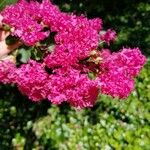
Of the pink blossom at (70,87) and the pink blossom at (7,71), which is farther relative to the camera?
the pink blossom at (7,71)

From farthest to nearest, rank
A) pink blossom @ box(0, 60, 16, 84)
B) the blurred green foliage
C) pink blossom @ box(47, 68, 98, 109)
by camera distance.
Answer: the blurred green foliage
pink blossom @ box(0, 60, 16, 84)
pink blossom @ box(47, 68, 98, 109)

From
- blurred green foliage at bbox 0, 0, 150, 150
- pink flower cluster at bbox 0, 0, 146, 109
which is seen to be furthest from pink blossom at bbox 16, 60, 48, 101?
blurred green foliage at bbox 0, 0, 150, 150

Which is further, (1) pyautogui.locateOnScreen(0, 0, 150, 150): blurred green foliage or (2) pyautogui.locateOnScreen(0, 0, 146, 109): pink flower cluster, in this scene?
(1) pyautogui.locateOnScreen(0, 0, 150, 150): blurred green foliage

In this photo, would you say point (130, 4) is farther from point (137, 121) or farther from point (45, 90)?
point (45, 90)

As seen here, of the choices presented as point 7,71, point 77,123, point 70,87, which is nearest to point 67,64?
point 70,87

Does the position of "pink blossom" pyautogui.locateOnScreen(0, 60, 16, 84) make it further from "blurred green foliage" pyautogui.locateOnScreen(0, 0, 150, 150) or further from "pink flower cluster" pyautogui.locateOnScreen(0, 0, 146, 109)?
"blurred green foliage" pyautogui.locateOnScreen(0, 0, 150, 150)

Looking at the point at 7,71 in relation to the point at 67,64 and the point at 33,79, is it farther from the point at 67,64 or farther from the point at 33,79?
the point at 67,64

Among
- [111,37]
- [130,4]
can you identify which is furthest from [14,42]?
[130,4]

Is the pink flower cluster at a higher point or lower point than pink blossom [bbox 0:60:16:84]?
higher

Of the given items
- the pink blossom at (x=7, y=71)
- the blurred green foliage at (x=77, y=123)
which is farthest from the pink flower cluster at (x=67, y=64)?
the blurred green foliage at (x=77, y=123)

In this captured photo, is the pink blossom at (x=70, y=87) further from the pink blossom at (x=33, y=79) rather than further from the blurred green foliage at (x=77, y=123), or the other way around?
the blurred green foliage at (x=77, y=123)
